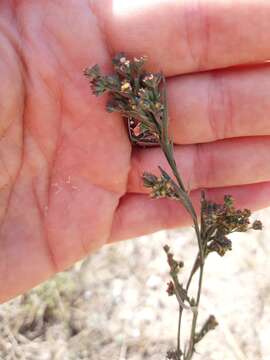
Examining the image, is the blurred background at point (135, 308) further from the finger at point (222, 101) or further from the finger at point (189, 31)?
the finger at point (189, 31)

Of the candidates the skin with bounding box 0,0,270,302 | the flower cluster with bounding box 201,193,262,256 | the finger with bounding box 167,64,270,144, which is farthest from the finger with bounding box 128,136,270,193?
the flower cluster with bounding box 201,193,262,256

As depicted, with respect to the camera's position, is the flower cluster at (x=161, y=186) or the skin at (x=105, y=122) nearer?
the flower cluster at (x=161, y=186)

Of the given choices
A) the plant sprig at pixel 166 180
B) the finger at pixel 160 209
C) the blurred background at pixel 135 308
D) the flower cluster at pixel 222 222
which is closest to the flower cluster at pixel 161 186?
the plant sprig at pixel 166 180

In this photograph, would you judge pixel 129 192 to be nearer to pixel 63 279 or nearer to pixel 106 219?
pixel 106 219

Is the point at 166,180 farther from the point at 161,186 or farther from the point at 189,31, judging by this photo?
the point at 189,31

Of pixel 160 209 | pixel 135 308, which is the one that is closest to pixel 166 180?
pixel 160 209

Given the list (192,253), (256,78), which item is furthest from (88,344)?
(256,78)
